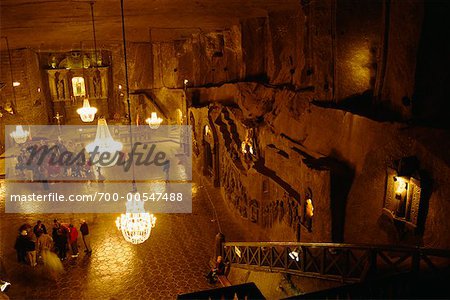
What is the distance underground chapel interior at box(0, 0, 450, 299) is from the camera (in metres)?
5.89

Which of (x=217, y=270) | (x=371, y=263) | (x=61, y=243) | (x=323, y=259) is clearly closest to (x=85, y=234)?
(x=61, y=243)

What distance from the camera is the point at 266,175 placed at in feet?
32.7

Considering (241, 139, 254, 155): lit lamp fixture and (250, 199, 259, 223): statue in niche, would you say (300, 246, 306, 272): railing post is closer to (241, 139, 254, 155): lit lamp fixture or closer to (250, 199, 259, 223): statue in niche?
(250, 199, 259, 223): statue in niche

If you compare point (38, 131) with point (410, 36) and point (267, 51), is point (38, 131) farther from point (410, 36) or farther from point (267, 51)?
point (410, 36)

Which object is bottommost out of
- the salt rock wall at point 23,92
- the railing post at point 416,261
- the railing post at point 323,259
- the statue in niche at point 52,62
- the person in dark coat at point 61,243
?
the person in dark coat at point 61,243


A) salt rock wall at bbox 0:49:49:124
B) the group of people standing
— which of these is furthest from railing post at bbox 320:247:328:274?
salt rock wall at bbox 0:49:49:124

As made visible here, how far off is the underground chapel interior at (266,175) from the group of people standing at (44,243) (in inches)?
1.4

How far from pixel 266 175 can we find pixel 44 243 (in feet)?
19.4

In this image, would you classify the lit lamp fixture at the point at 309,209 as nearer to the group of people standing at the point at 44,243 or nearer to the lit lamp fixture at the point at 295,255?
the lit lamp fixture at the point at 295,255

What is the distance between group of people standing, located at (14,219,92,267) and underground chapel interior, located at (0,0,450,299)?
36 mm

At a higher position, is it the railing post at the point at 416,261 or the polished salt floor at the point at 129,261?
the railing post at the point at 416,261

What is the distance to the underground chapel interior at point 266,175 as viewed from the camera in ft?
19.3

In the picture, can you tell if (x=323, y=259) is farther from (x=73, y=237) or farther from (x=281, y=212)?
(x=73, y=237)

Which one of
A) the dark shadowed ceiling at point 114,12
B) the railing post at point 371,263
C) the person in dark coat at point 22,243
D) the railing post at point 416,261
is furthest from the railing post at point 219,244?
the dark shadowed ceiling at point 114,12
